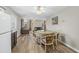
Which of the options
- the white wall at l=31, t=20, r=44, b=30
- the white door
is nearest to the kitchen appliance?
the white door

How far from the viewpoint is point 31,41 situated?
125 inches

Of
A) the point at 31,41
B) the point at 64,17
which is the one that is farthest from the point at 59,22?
the point at 31,41

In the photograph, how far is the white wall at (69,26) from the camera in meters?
3.03

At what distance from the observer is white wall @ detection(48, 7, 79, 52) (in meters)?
3.03

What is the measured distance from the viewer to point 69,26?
3283 mm

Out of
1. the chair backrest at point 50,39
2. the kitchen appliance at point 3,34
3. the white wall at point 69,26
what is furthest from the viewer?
the chair backrest at point 50,39

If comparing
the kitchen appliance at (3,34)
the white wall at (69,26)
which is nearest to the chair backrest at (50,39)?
the white wall at (69,26)

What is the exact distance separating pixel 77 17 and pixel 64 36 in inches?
28.9

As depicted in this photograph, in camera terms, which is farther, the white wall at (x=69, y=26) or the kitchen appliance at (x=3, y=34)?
the white wall at (x=69, y=26)

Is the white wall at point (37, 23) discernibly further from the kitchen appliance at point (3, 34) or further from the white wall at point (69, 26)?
the kitchen appliance at point (3, 34)

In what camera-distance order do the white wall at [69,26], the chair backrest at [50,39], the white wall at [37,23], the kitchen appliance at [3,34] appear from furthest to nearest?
the chair backrest at [50,39], the white wall at [69,26], the white wall at [37,23], the kitchen appliance at [3,34]

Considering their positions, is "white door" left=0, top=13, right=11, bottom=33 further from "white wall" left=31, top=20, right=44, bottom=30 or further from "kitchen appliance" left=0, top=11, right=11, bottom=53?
"white wall" left=31, top=20, right=44, bottom=30
